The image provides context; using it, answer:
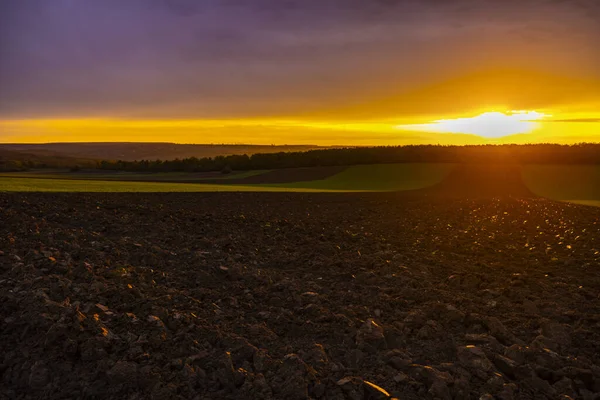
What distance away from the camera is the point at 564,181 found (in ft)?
139

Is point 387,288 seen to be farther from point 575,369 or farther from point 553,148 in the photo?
point 553,148

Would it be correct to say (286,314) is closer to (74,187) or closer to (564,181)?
(74,187)

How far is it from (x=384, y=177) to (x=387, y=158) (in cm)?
1314

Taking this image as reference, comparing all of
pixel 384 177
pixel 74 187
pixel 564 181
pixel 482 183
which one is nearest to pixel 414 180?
pixel 384 177

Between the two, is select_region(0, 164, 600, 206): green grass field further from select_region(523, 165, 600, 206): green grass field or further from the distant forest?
the distant forest

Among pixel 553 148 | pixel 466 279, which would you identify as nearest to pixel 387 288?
pixel 466 279

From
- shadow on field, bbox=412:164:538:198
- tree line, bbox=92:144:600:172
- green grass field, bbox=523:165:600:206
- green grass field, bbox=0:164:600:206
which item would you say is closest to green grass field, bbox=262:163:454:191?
green grass field, bbox=0:164:600:206

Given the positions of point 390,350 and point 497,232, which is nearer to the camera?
point 390,350

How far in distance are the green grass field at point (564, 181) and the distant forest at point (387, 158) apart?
3.99 m

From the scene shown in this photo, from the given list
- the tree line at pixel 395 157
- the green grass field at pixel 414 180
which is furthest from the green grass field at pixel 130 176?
the tree line at pixel 395 157

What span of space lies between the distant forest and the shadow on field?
4.94m

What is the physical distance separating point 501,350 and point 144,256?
7.35 metres

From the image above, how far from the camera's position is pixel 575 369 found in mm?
5633

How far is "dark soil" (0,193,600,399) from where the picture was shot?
17.5 ft
